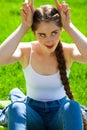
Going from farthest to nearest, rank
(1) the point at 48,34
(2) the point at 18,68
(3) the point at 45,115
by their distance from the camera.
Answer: (2) the point at 18,68
(3) the point at 45,115
(1) the point at 48,34

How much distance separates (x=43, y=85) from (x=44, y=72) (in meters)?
0.10

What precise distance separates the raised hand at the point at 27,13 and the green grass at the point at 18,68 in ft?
4.76

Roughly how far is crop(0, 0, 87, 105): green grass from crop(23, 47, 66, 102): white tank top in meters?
1.08

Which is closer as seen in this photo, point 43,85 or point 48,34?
point 48,34

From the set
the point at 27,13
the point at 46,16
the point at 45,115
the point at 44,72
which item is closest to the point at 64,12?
the point at 46,16

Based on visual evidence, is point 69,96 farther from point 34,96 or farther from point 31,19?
point 31,19

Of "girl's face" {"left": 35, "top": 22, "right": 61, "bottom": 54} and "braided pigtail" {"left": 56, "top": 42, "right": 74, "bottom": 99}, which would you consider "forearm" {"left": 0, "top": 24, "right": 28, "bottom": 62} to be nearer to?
"girl's face" {"left": 35, "top": 22, "right": 61, "bottom": 54}

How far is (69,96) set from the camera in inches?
153

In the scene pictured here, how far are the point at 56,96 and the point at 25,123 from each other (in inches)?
15.0

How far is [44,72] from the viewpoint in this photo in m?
3.78

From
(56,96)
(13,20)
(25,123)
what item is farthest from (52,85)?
(13,20)

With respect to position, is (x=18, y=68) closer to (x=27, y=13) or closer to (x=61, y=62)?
(x=61, y=62)

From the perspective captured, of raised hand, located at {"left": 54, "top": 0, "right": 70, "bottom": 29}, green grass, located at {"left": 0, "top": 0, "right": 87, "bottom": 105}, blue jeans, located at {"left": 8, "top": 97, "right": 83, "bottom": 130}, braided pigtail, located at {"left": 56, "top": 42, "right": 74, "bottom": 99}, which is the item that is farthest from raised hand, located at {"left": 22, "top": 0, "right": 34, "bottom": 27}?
green grass, located at {"left": 0, "top": 0, "right": 87, "bottom": 105}

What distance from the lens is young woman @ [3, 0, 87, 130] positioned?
3.54 meters
